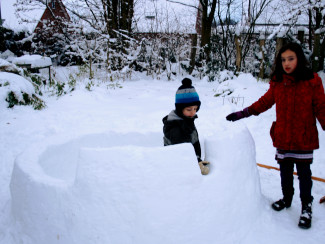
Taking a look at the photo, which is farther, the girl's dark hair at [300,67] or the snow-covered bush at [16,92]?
the snow-covered bush at [16,92]

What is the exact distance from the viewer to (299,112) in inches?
76.5

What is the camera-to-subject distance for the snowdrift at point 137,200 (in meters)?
1.63

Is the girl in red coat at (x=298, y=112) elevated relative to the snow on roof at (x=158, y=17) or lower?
lower

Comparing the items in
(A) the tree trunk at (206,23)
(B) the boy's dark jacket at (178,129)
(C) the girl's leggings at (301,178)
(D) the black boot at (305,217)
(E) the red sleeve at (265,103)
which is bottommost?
(D) the black boot at (305,217)

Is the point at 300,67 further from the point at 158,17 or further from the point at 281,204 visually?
the point at 158,17

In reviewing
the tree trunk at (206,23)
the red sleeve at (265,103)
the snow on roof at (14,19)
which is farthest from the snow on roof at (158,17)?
the red sleeve at (265,103)

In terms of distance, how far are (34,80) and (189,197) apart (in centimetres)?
559

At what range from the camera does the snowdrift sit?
163 centimetres

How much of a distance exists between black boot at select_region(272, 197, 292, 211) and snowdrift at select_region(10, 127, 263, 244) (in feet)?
1.29

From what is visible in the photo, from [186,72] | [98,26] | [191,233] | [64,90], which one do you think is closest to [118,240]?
[191,233]

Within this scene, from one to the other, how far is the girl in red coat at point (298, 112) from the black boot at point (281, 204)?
0.17 meters

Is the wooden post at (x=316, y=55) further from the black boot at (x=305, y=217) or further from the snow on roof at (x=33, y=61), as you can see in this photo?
the snow on roof at (x=33, y=61)

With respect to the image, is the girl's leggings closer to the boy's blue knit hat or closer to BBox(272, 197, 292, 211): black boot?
BBox(272, 197, 292, 211): black boot

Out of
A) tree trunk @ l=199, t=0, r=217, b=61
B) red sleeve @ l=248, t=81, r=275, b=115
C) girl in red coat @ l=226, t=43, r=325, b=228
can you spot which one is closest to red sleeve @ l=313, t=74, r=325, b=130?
girl in red coat @ l=226, t=43, r=325, b=228
